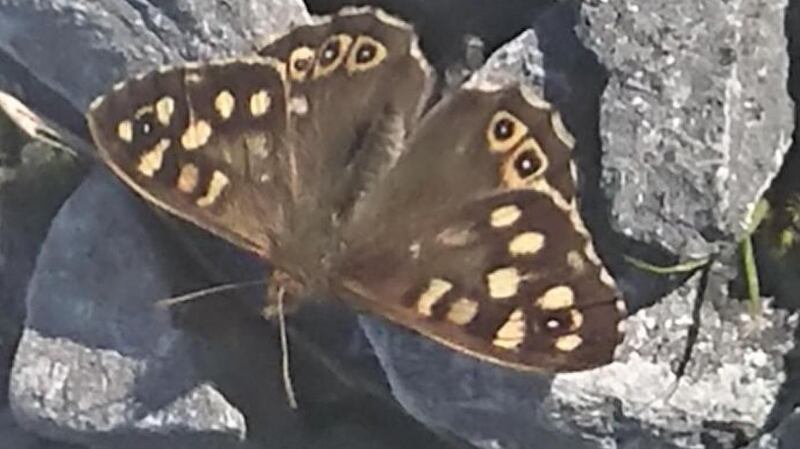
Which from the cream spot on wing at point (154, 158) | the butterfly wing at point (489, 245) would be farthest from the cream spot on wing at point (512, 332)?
the cream spot on wing at point (154, 158)

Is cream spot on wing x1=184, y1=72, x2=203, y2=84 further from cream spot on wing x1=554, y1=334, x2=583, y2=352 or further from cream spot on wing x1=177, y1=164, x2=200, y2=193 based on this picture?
cream spot on wing x1=554, y1=334, x2=583, y2=352

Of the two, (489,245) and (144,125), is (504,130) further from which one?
(144,125)

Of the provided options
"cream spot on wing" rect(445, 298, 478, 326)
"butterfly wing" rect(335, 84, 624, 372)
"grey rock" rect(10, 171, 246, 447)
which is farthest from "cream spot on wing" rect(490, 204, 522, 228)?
"grey rock" rect(10, 171, 246, 447)

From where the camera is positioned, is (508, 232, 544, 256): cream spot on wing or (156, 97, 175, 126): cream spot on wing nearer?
(508, 232, 544, 256): cream spot on wing

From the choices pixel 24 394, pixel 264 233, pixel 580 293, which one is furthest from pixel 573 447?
pixel 24 394

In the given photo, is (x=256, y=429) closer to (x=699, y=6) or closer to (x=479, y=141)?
(x=479, y=141)

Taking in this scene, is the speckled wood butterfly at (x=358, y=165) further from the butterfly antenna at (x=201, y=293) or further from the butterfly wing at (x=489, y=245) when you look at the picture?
the butterfly antenna at (x=201, y=293)
